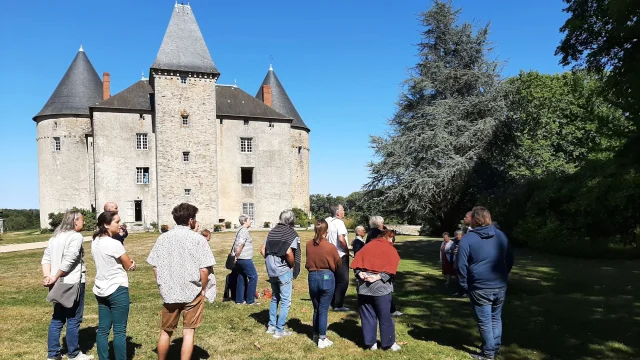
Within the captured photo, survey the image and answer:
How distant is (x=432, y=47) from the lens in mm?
23266

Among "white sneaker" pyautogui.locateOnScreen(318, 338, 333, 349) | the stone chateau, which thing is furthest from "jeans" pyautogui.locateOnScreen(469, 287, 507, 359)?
the stone chateau

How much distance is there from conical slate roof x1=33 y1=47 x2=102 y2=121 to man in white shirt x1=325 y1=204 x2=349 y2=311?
31.2 metres

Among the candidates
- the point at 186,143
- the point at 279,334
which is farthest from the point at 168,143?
the point at 279,334

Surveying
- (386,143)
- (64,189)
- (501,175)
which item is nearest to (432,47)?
(386,143)

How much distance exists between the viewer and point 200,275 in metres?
→ 4.36

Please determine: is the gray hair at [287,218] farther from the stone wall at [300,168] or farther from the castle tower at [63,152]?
the stone wall at [300,168]

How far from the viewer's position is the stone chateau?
1153 inches

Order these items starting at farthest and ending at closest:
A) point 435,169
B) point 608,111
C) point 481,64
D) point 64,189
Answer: point 64,189 → point 608,111 → point 481,64 → point 435,169

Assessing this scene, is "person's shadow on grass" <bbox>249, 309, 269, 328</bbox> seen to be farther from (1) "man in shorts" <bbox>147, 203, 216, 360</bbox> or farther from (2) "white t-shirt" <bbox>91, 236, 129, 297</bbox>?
(2) "white t-shirt" <bbox>91, 236, 129, 297</bbox>

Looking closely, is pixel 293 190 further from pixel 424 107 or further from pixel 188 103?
pixel 424 107

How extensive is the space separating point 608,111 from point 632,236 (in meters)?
14.2

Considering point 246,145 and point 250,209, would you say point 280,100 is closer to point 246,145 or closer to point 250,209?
point 246,145

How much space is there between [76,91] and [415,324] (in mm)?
34245

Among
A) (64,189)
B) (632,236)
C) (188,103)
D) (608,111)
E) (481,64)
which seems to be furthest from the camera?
(64,189)
